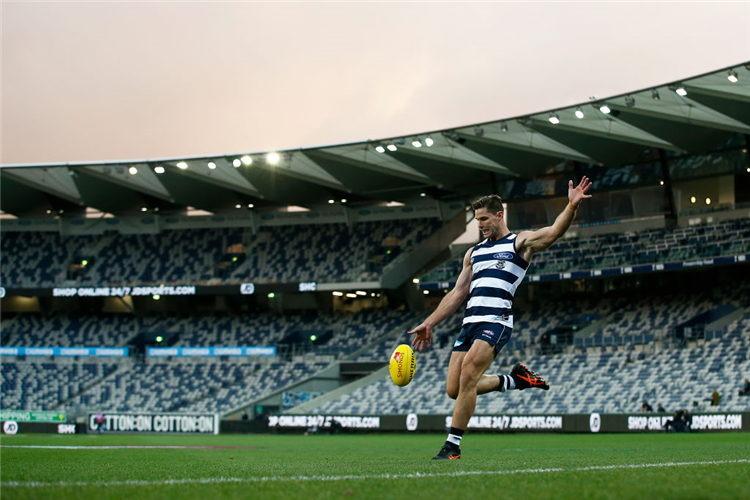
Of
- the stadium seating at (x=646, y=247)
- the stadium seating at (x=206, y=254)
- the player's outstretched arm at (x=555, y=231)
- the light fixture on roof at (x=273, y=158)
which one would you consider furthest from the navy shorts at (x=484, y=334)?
the stadium seating at (x=206, y=254)

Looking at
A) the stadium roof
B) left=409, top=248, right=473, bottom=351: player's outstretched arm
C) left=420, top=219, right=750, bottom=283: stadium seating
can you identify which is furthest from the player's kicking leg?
left=420, top=219, right=750, bottom=283: stadium seating

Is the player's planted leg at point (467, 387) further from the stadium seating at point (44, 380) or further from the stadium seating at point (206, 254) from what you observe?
the stadium seating at point (44, 380)

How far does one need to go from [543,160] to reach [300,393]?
1680 centimetres

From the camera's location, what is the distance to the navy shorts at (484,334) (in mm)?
7785

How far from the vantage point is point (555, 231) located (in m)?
7.47

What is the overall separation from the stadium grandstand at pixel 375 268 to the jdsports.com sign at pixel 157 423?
6.19ft

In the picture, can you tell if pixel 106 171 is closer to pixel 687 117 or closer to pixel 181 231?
pixel 181 231

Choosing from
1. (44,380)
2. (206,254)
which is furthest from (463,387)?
(206,254)

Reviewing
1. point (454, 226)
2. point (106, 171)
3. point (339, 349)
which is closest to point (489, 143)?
point (454, 226)

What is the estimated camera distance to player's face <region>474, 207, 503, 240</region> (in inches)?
313

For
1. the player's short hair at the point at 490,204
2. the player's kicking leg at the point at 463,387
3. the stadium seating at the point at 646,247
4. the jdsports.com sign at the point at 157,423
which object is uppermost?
the stadium seating at the point at 646,247

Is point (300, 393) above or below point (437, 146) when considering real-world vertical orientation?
below

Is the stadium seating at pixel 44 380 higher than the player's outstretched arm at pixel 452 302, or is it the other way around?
the player's outstretched arm at pixel 452 302

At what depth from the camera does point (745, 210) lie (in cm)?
3872
